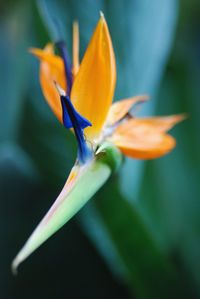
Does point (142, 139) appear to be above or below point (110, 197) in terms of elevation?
above

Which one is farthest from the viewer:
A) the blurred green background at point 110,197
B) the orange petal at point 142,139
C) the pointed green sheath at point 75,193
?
the blurred green background at point 110,197

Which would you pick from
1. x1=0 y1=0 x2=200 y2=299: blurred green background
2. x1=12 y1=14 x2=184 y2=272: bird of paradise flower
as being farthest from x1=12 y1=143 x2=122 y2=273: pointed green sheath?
x1=0 y1=0 x2=200 y2=299: blurred green background

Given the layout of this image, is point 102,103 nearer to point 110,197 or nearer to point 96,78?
point 96,78

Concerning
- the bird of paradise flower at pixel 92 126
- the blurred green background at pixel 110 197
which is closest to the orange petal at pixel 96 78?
the bird of paradise flower at pixel 92 126

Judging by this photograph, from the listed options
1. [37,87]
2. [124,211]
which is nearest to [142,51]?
[37,87]

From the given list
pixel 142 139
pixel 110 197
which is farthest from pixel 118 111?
pixel 110 197

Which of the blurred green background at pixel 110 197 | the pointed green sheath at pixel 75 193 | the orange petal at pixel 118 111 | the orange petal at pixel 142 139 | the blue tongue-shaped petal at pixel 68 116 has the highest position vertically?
the blue tongue-shaped petal at pixel 68 116

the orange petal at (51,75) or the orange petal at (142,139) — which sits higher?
the orange petal at (51,75)

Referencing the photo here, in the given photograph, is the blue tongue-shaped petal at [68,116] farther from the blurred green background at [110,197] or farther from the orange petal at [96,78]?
the blurred green background at [110,197]
